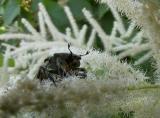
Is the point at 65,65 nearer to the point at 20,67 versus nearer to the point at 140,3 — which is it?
the point at 140,3

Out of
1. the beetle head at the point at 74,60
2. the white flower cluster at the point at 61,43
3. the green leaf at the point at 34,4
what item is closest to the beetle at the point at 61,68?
the beetle head at the point at 74,60

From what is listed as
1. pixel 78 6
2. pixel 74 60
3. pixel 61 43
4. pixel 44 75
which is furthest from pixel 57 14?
pixel 44 75

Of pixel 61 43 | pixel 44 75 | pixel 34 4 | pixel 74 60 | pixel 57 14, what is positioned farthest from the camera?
pixel 57 14

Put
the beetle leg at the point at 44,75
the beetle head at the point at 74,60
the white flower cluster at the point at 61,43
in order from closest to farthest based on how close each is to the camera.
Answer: the beetle leg at the point at 44,75 → the beetle head at the point at 74,60 → the white flower cluster at the point at 61,43

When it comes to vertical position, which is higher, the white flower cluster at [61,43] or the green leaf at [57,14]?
the green leaf at [57,14]

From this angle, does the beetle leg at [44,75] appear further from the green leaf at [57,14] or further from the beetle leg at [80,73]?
the green leaf at [57,14]

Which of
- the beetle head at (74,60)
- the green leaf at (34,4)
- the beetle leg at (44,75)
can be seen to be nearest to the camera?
the beetle leg at (44,75)

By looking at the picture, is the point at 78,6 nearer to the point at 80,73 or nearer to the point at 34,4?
the point at 34,4
